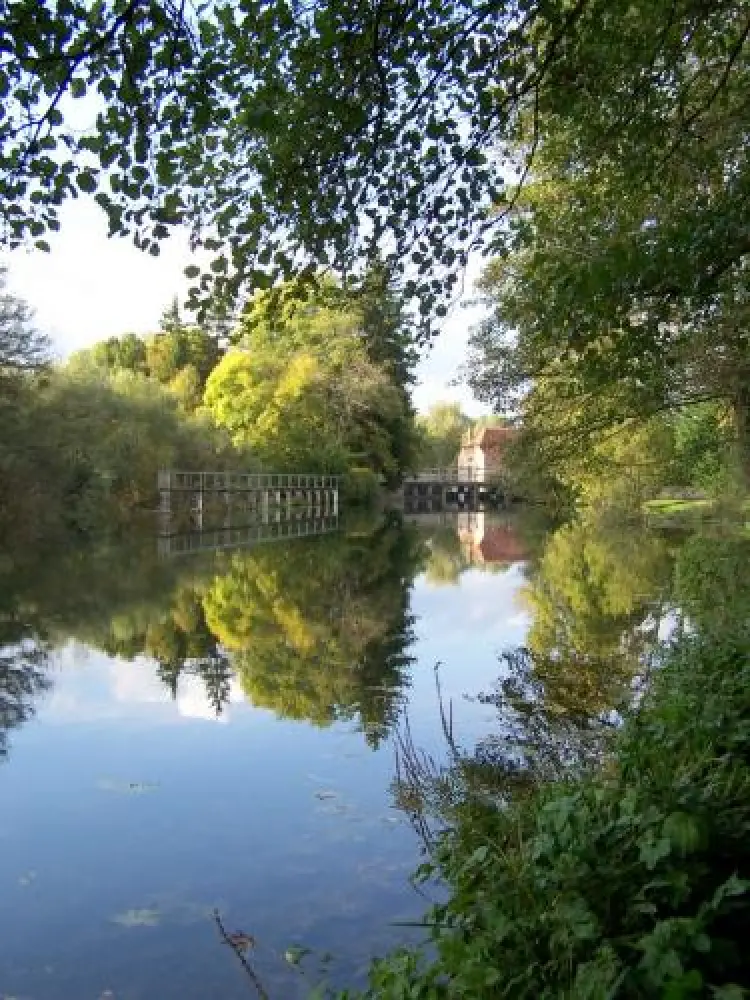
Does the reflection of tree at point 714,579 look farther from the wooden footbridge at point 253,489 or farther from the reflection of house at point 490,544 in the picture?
the wooden footbridge at point 253,489

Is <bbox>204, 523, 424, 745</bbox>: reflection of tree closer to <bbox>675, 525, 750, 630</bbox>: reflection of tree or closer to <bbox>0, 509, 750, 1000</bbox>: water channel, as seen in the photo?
<bbox>0, 509, 750, 1000</bbox>: water channel

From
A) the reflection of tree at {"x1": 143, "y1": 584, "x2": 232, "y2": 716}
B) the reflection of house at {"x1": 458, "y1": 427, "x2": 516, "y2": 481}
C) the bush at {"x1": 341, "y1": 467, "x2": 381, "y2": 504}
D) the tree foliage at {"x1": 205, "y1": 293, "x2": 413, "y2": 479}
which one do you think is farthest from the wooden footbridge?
the reflection of house at {"x1": 458, "y1": 427, "x2": 516, "y2": 481}

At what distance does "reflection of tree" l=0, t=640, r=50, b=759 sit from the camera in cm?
1027

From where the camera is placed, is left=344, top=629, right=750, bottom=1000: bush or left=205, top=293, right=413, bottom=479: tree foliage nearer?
left=344, top=629, right=750, bottom=1000: bush

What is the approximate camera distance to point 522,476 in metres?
16.3

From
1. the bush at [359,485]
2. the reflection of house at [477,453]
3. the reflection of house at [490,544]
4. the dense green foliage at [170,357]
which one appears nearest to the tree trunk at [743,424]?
the reflection of house at [490,544]

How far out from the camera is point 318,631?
15586mm

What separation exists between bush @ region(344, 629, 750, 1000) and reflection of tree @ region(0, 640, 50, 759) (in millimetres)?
6865

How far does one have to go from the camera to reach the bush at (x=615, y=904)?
7.72 ft

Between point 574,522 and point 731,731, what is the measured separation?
43.0 m

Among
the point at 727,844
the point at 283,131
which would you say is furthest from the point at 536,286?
the point at 727,844

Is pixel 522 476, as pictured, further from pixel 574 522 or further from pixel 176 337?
pixel 176 337

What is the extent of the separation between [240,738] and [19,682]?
3684 mm

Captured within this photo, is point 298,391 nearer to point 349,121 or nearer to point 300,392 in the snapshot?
point 300,392
